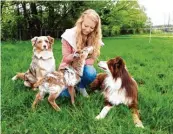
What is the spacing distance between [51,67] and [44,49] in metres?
0.35

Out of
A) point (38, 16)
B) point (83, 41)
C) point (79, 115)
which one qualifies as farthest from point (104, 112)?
point (38, 16)

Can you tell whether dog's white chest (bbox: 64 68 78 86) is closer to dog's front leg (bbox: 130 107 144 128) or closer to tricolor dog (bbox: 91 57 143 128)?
tricolor dog (bbox: 91 57 143 128)

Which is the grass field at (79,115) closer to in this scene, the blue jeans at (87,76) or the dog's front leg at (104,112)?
the dog's front leg at (104,112)

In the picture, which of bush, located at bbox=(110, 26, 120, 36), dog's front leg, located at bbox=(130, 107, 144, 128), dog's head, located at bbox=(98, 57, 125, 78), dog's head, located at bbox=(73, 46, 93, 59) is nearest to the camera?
dog's front leg, located at bbox=(130, 107, 144, 128)

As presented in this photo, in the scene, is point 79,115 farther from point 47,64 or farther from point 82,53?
point 47,64

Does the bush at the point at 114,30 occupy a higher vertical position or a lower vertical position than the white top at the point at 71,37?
lower

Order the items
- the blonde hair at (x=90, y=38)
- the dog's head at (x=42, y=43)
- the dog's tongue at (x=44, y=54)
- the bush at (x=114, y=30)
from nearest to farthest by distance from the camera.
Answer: the blonde hair at (x=90, y=38)
the dog's head at (x=42, y=43)
the dog's tongue at (x=44, y=54)
the bush at (x=114, y=30)

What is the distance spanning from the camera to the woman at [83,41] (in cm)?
507

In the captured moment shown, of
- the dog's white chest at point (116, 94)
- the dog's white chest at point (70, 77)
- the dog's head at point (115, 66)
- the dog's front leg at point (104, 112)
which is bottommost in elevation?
the dog's front leg at point (104, 112)

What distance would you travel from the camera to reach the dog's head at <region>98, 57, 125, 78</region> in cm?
448

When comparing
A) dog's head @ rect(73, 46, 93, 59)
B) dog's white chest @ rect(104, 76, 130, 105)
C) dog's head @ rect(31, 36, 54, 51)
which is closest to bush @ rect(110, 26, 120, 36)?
dog's head @ rect(31, 36, 54, 51)

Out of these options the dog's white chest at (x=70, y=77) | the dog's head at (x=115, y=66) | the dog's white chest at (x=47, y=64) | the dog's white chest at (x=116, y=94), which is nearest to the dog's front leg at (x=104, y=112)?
the dog's white chest at (x=116, y=94)

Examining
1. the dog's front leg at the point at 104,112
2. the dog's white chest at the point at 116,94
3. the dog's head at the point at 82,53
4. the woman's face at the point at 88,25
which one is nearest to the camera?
the dog's front leg at the point at 104,112

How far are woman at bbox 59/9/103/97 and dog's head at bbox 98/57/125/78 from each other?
23.4 inches
